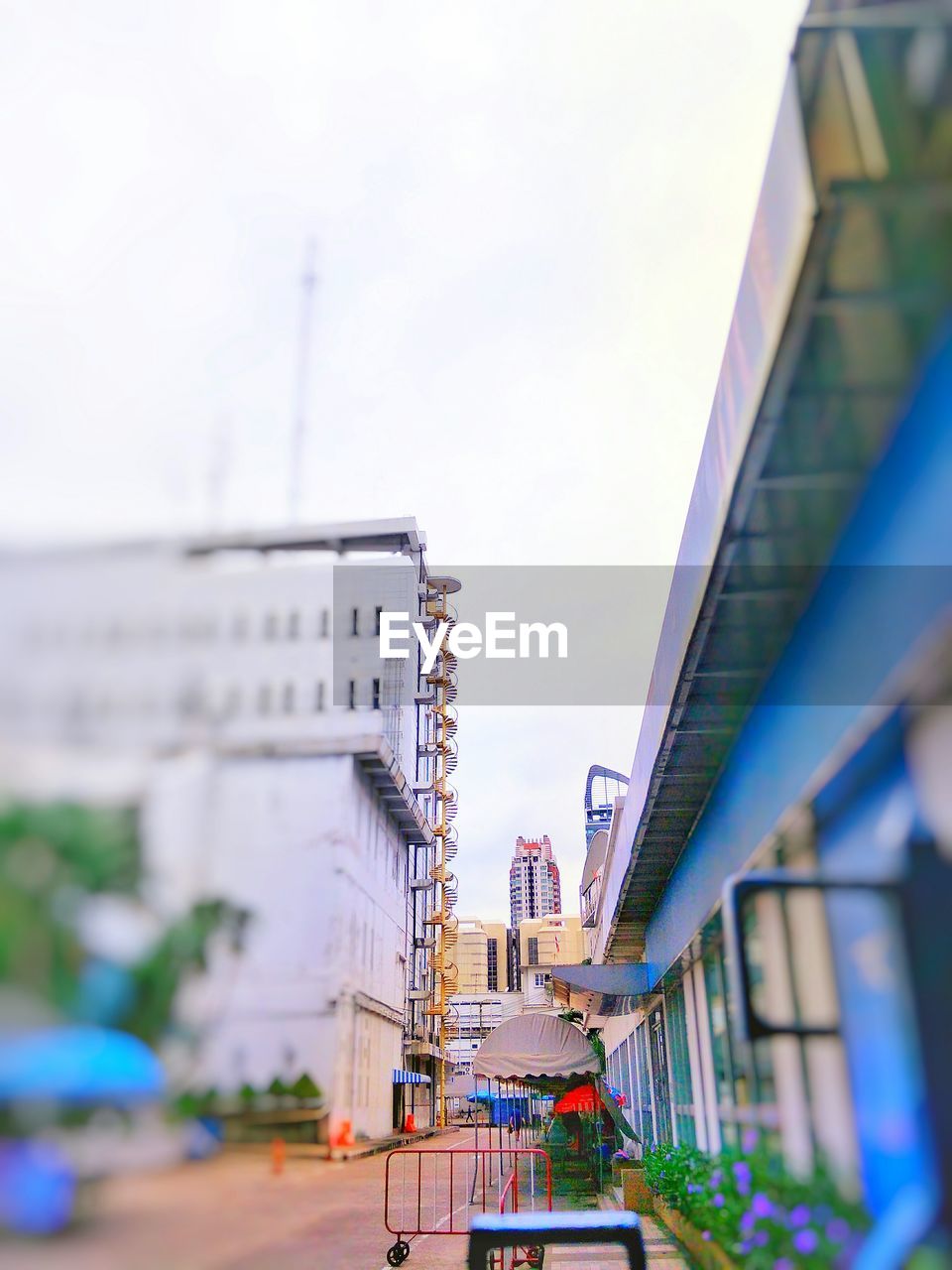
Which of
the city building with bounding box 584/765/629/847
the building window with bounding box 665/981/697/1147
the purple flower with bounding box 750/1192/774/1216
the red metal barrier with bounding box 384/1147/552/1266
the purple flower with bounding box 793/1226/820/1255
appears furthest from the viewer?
the city building with bounding box 584/765/629/847

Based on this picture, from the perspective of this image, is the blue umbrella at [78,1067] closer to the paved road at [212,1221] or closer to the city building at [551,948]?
the paved road at [212,1221]

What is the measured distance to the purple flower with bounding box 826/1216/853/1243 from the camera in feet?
10.1

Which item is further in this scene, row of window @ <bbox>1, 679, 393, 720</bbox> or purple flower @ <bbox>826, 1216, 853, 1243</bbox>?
purple flower @ <bbox>826, 1216, 853, 1243</bbox>

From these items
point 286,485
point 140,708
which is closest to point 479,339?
point 286,485

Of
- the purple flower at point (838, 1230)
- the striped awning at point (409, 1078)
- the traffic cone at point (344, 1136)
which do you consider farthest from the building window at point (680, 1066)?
the traffic cone at point (344, 1136)

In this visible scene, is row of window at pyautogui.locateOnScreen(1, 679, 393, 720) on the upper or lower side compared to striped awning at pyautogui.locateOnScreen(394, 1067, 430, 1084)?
upper

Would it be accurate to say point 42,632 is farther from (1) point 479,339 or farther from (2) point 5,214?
(1) point 479,339

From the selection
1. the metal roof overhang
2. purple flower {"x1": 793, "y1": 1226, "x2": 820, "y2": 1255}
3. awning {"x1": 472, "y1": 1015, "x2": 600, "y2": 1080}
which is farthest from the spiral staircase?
awning {"x1": 472, "y1": 1015, "x2": 600, "y2": 1080}

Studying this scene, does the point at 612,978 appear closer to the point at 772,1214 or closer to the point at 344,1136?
the point at 772,1214

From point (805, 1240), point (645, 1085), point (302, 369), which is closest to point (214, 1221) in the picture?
point (302, 369)

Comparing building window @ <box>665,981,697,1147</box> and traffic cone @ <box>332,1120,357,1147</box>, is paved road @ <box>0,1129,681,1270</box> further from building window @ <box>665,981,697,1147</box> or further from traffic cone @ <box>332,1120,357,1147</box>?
building window @ <box>665,981,697,1147</box>

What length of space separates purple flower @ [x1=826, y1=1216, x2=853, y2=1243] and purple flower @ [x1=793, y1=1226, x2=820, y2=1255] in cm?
11

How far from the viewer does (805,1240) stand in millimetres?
3469

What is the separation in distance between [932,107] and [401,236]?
1.73m
